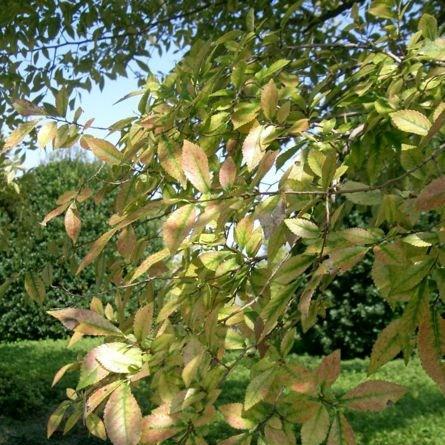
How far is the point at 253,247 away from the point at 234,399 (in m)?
5.83

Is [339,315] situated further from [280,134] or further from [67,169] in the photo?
[280,134]

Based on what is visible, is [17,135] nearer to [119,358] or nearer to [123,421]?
[119,358]

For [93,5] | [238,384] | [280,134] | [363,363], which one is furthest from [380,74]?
[363,363]

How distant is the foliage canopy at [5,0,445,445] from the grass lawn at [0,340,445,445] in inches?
157

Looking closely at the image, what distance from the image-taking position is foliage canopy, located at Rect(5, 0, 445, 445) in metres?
1.09

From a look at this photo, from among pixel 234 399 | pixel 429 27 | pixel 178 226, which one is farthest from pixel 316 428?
pixel 234 399

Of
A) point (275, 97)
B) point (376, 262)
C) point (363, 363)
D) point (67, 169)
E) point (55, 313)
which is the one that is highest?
point (275, 97)

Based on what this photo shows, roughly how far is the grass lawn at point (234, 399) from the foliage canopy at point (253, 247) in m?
3.99

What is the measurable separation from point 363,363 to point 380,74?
813 centimetres

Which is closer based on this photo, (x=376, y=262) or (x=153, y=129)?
(x=376, y=262)

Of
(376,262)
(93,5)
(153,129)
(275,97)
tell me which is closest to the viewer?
(376,262)

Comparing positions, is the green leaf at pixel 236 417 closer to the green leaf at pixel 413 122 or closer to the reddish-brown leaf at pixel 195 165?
the reddish-brown leaf at pixel 195 165

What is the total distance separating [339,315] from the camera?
10.2m

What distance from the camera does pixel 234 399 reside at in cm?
698
